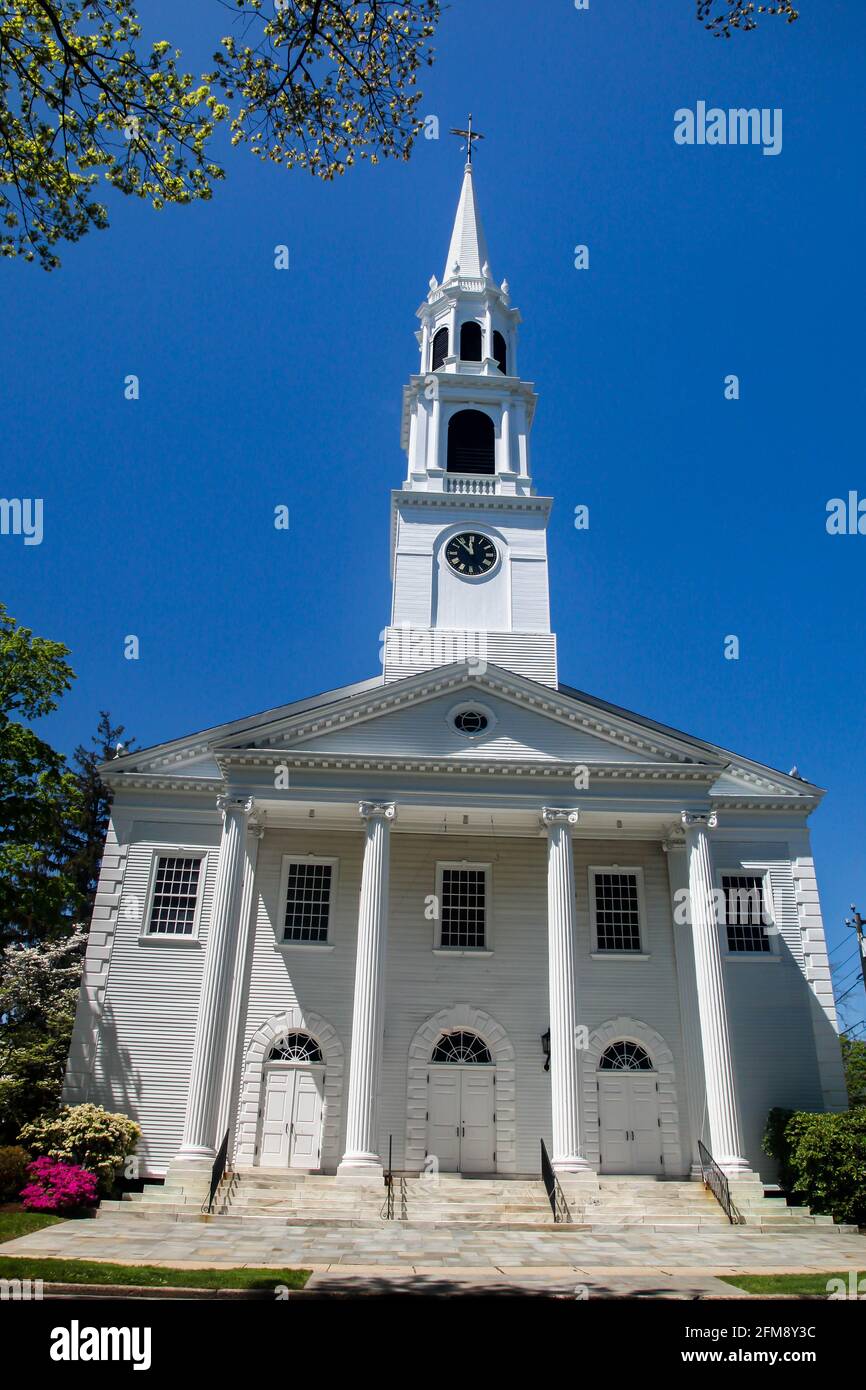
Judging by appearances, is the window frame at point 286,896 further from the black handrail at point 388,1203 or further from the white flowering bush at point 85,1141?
the black handrail at point 388,1203

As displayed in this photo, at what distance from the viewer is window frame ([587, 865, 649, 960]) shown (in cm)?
2316

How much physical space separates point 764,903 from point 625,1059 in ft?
17.7

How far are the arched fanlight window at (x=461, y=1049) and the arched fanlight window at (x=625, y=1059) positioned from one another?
2856 mm

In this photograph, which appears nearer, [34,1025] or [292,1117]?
[292,1117]

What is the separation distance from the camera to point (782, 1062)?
2241 centimetres

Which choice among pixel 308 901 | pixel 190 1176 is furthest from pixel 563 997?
pixel 190 1176

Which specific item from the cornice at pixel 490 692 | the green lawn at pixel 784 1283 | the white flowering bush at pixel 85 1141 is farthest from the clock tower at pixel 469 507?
the green lawn at pixel 784 1283

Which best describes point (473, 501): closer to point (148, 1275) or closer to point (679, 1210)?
point (679, 1210)

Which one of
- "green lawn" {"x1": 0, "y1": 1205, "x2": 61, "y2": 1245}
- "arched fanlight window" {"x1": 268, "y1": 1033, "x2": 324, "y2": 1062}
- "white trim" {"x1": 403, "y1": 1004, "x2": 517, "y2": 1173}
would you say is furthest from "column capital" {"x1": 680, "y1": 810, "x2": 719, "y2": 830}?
"green lawn" {"x1": 0, "y1": 1205, "x2": 61, "y2": 1245}

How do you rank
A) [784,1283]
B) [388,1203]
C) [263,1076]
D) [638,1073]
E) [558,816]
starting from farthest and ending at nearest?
[638,1073] < [263,1076] < [558,816] < [388,1203] < [784,1283]

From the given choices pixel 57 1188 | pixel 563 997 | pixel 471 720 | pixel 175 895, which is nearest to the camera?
pixel 57 1188

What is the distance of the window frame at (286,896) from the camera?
22953 mm

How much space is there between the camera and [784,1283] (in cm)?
1038

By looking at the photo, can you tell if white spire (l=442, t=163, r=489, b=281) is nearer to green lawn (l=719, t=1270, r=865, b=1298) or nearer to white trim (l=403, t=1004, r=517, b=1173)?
white trim (l=403, t=1004, r=517, b=1173)
